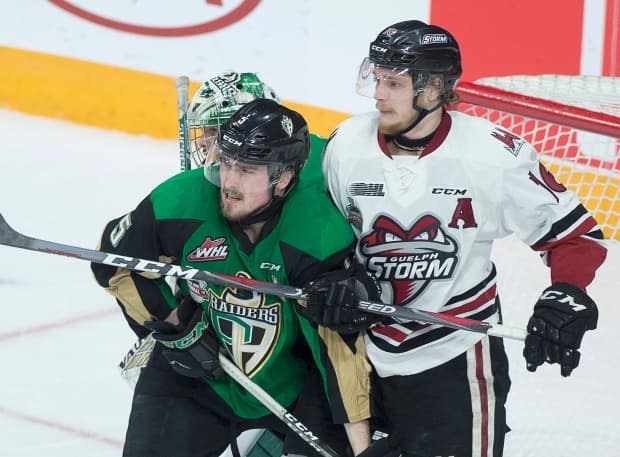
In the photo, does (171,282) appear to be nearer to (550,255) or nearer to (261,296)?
(261,296)

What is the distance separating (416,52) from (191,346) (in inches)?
29.5

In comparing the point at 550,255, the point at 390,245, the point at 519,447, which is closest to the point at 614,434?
the point at 519,447

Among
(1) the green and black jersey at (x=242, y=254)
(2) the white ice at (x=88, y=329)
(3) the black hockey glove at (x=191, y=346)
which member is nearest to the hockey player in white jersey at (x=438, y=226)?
(1) the green and black jersey at (x=242, y=254)

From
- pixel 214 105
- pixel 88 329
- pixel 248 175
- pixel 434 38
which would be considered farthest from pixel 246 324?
pixel 88 329

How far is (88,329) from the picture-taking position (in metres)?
3.69

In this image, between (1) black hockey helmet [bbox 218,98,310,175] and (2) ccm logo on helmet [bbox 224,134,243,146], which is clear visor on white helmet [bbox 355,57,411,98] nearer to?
(1) black hockey helmet [bbox 218,98,310,175]

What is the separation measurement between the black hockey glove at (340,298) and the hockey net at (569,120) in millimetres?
1046

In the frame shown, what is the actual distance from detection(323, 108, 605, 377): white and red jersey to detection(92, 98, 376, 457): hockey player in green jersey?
7 centimetres

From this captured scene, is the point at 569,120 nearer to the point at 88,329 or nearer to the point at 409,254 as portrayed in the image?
the point at 409,254

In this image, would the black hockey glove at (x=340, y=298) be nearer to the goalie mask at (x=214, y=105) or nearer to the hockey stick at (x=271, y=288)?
the hockey stick at (x=271, y=288)

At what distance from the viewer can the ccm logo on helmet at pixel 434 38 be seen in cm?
240

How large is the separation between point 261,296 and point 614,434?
126 centimetres

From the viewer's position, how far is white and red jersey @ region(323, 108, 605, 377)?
2361mm

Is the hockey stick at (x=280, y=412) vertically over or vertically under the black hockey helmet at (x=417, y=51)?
under
